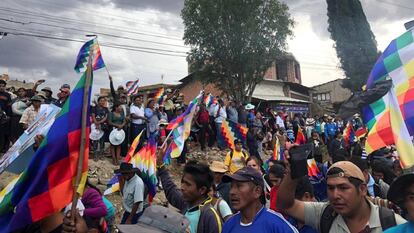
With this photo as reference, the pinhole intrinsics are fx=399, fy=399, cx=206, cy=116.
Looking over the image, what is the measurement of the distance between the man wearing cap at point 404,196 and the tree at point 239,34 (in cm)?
2301

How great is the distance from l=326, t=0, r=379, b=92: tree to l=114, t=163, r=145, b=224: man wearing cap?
→ 26.1 meters

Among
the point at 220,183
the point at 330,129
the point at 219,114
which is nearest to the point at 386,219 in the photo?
the point at 220,183

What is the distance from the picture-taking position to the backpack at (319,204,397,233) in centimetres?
267

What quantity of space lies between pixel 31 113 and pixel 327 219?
6.65 meters

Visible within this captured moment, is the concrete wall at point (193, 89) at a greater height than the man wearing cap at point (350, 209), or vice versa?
the concrete wall at point (193, 89)

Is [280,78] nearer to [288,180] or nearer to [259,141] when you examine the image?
[259,141]

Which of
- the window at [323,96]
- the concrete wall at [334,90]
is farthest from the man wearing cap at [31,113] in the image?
the window at [323,96]

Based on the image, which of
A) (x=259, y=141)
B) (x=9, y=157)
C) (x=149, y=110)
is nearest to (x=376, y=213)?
(x=9, y=157)

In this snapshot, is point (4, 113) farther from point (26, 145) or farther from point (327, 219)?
point (327, 219)

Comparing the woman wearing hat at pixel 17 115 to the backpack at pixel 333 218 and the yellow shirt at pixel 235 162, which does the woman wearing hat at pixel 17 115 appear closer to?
the yellow shirt at pixel 235 162

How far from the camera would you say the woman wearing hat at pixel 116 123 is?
10.3 meters

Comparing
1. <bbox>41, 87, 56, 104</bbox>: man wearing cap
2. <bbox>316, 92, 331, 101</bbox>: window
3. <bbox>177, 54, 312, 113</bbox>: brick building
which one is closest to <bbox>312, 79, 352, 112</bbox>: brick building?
<bbox>316, 92, 331, 101</bbox>: window

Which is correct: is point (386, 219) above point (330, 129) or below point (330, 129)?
below

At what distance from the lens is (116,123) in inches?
405
